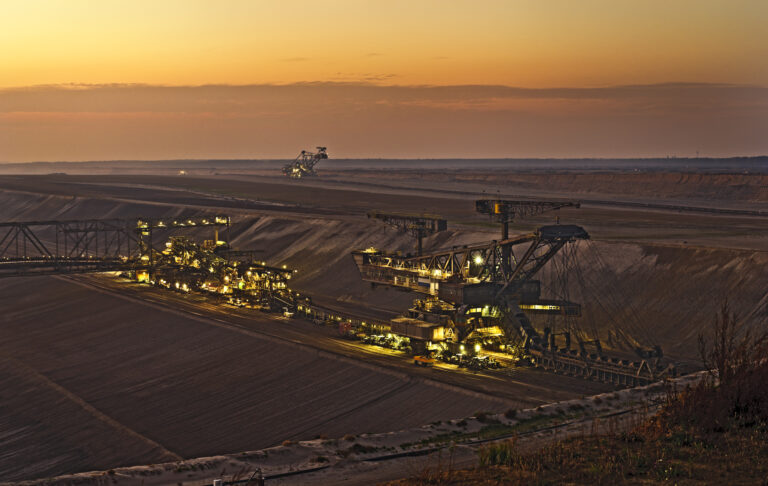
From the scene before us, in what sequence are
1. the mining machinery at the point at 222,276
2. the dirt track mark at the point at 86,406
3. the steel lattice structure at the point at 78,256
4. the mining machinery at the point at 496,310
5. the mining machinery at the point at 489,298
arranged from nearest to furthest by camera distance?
the dirt track mark at the point at 86,406, the mining machinery at the point at 496,310, the mining machinery at the point at 489,298, the steel lattice structure at the point at 78,256, the mining machinery at the point at 222,276

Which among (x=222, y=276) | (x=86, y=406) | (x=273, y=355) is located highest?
(x=222, y=276)

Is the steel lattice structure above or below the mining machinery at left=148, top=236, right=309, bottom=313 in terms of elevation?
above

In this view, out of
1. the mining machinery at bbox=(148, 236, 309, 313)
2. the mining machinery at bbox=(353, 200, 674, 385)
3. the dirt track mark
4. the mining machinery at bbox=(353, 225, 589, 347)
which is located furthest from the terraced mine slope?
the mining machinery at bbox=(148, 236, 309, 313)

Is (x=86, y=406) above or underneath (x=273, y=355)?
underneath

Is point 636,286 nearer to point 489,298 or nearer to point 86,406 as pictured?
point 489,298

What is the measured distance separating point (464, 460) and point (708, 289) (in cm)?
5627

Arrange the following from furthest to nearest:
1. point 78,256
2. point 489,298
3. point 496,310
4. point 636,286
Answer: point 78,256 < point 636,286 < point 489,298 < point 496,310

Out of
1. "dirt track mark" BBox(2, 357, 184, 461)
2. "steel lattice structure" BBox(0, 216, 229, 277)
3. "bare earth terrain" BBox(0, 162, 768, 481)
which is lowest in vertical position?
"dirt track mark" BBox(2, 357, 184, 461)

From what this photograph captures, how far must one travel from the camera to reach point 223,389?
67.4 meters

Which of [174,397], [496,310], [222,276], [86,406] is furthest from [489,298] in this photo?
[222,276]

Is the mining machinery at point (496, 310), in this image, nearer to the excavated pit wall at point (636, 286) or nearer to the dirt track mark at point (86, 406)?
the excavated pit wall at point (636, 286)

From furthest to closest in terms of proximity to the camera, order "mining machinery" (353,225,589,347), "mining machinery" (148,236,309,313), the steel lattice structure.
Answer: "mining machinery" (148,236,309,313), the steel lattice structure, "mining machinery" (353,225,589,347)

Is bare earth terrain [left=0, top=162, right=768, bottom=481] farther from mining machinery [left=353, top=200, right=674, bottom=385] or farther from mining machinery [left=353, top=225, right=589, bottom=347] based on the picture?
mining machinery [left=353, top=225, right=589, bottom=347]

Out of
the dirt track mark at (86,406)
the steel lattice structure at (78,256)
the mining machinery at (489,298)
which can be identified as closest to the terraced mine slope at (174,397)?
the dirt track mark at (86,406)
